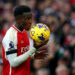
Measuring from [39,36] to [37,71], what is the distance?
2.95 meters

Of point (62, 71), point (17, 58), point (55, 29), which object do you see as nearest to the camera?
point (17, 58)

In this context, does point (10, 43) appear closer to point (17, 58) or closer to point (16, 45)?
point (16, 45)

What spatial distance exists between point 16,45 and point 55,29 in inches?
181

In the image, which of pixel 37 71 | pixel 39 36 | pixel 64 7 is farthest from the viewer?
pixel 64 7

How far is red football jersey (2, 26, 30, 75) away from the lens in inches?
157

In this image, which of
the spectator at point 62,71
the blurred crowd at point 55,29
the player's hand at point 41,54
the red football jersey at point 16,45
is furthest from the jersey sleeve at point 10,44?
the spectator at point 62,71

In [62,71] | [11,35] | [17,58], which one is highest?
[11,35]

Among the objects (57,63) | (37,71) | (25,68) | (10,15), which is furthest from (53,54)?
(10,15)

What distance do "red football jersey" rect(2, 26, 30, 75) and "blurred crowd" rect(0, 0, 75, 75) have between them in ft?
1.22

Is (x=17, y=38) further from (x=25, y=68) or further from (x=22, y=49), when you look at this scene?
(x=25, y=68)

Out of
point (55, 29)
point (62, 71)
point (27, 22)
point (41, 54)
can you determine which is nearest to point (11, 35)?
point (27, 22)

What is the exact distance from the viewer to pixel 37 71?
683cm

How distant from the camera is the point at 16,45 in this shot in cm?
405

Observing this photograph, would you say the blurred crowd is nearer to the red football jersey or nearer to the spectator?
the spectator
